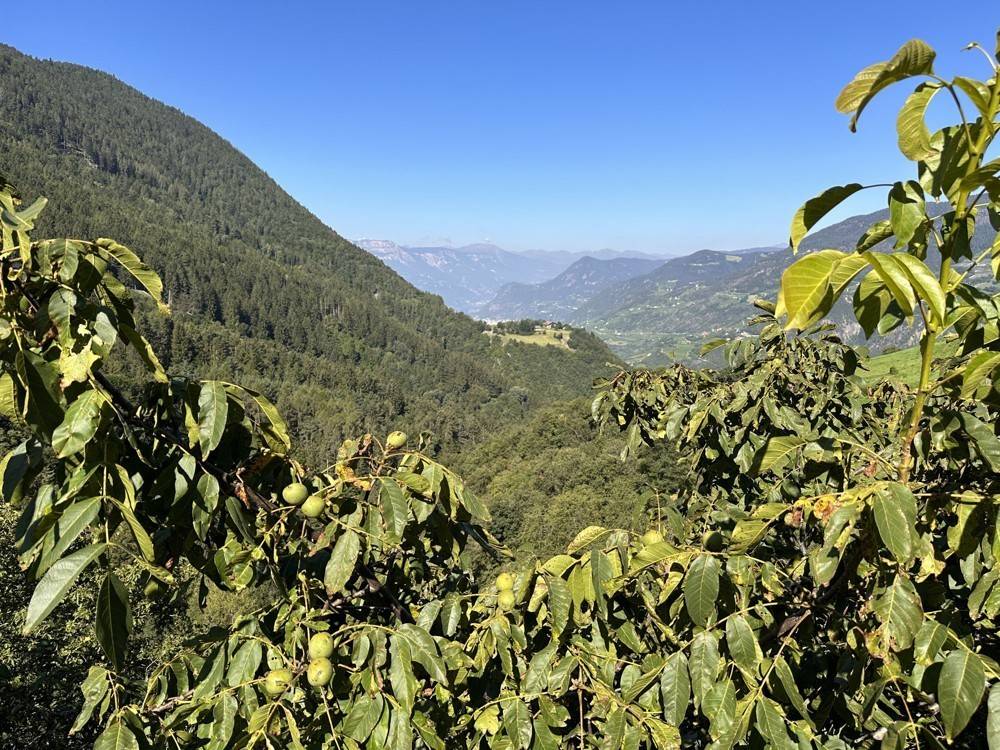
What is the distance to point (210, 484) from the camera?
204 cm

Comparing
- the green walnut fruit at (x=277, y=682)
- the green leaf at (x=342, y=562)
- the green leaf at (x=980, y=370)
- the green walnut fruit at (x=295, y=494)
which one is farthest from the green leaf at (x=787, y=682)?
the green walnut fruit at (x=295, y=494)

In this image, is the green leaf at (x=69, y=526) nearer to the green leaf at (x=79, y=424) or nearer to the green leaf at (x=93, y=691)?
the green leaf at (x=79, y=424)

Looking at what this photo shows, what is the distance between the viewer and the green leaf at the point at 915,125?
4.91 ft

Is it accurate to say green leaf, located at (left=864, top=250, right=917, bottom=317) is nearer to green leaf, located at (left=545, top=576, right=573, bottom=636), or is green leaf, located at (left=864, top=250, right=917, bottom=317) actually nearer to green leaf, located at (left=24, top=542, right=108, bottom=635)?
green leaf, located at (left=545, top=576, right=573, bottom=636)

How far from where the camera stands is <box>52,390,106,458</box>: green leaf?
1.54 m

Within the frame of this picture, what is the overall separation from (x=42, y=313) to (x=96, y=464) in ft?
1.83

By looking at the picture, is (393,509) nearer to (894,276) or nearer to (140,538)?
(140,538)

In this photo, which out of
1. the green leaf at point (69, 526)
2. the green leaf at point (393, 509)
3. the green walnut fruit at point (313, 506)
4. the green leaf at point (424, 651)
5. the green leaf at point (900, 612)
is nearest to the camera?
the green leaf at point (69, 526)

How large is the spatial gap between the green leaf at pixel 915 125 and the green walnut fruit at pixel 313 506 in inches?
98.4

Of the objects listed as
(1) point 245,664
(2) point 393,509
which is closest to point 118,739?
(1) point 245,664

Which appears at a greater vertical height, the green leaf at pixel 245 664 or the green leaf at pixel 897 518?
the green leaf at pixel 897 518

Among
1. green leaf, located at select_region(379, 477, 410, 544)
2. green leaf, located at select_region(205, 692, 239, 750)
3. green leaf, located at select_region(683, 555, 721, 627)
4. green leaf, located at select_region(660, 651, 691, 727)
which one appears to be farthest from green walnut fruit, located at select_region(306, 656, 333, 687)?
green leaf, located at select_region(683, 555, 721, 627)

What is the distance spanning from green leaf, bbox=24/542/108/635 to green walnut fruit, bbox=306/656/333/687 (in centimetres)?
96

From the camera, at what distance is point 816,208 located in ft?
5.58
